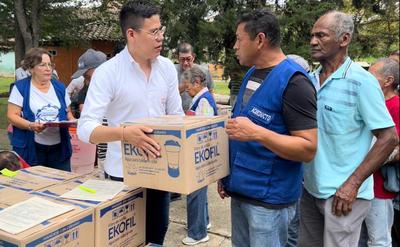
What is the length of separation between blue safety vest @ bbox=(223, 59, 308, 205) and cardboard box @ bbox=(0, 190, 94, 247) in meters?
0.71

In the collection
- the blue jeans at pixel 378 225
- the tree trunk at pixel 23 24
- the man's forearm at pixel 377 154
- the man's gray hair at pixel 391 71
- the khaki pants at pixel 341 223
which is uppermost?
the tree trunk at pixel 23 24

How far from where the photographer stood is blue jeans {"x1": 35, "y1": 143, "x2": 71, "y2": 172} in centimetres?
350

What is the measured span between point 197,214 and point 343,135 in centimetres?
177

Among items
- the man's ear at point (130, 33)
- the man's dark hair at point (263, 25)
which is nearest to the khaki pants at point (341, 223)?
the man's dark hair at point (263, 25)

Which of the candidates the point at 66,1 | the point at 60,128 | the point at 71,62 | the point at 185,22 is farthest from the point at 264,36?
the point at 71,62

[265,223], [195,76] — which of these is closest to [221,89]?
[195,76]

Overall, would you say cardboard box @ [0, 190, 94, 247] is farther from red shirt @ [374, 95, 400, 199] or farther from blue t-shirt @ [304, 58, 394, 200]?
red shirt @ [374, 95, 400, 199]

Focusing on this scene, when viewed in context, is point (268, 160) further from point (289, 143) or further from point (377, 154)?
point (377, 154)

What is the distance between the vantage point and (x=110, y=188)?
203 centimetres

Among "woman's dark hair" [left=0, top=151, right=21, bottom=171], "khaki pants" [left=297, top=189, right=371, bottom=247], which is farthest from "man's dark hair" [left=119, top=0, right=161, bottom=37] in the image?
"khaki pants" [left=297, top=189, right=371, bottom=247]

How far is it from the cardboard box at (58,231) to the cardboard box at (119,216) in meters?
0.05

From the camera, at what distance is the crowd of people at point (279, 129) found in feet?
5.78

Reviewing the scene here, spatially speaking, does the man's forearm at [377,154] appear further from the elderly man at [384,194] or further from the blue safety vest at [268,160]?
the elderly man at [384,194]

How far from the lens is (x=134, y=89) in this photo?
6.95 ft
